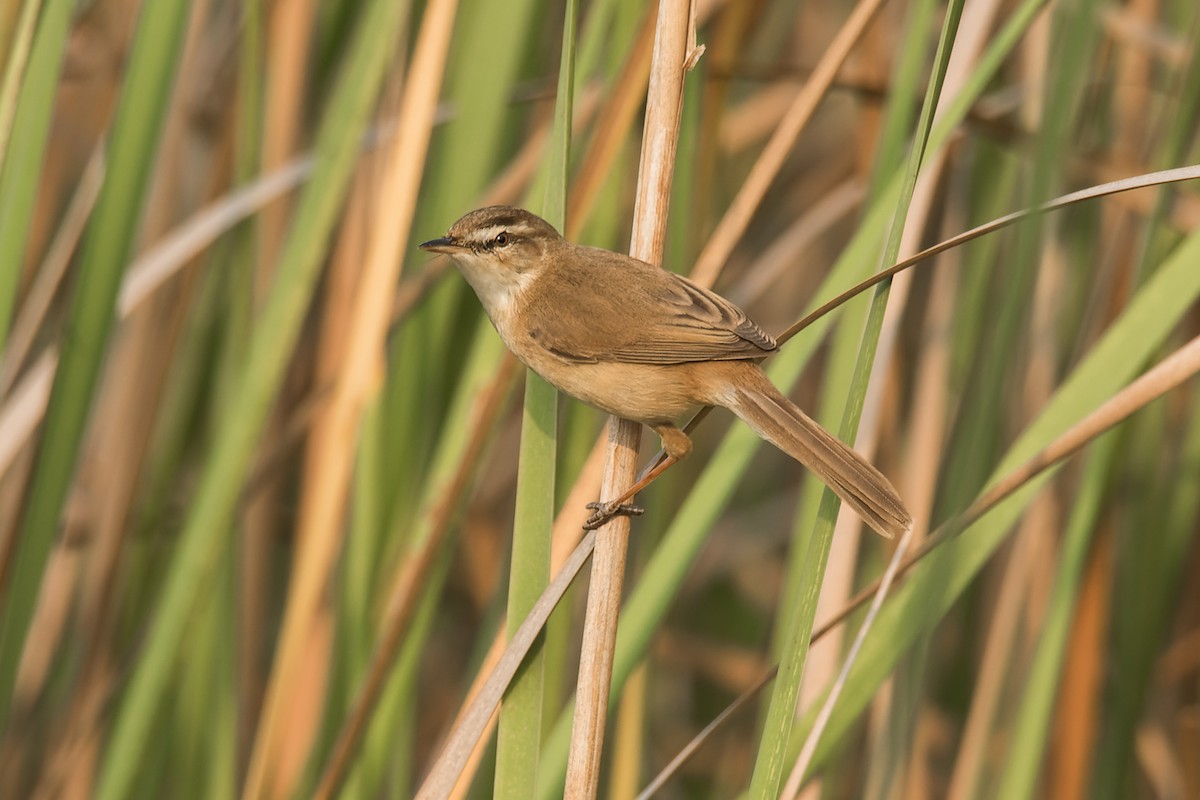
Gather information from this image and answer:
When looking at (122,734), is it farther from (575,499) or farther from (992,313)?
(992,313)

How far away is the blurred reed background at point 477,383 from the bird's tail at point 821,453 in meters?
0.06

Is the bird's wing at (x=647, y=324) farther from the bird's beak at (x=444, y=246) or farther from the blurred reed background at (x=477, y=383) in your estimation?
the bird's beak at (x=444, y=246)

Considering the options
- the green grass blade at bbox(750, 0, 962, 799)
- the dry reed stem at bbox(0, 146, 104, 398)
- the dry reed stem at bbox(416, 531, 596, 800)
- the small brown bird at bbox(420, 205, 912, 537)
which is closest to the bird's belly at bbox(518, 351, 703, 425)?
the small brown bird at bbox(420, 205, 912, 537)

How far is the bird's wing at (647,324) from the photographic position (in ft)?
6.74

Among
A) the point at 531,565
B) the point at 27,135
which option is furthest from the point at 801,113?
the point at 27,135

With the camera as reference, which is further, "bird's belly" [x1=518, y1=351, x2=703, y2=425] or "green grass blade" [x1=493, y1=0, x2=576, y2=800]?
"bird's belly" [x1=518, y1=351, x2=703, y2=425]

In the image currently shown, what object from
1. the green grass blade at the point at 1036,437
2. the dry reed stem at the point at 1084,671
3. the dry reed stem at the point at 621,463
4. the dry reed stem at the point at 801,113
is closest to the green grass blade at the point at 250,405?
the dry reed stem at the point at 621,463

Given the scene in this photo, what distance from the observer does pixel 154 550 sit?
2.82 meters

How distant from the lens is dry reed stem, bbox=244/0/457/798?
2133 millimetres

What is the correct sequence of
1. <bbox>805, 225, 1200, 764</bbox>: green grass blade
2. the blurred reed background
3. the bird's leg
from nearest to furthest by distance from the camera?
<bbox>805, 225, 1200, 764</bbox>: green grass blade
the bird's leg
the blurred reed background

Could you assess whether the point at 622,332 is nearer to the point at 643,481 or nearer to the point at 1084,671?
the point at 643,481

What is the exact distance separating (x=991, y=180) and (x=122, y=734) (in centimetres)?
214

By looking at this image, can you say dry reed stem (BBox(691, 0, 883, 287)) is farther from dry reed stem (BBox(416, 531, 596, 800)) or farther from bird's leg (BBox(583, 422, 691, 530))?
dry reed stem (BBox(416, 531, 596, 800))

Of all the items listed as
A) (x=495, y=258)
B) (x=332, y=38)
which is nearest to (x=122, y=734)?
(x=495, y=258)
